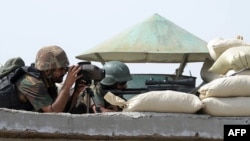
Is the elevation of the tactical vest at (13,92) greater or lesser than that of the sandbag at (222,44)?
lesser

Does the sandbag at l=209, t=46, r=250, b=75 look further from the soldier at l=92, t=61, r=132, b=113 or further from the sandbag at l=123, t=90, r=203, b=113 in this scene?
the soldier at l=92, t=61, r=132, b=113

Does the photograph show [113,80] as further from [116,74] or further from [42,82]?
[42,82]

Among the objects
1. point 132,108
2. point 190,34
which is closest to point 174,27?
point 190,34

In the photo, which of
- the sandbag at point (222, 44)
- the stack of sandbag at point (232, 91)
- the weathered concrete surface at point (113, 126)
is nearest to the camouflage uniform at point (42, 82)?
the weathered concrete surface at point (113, 126)

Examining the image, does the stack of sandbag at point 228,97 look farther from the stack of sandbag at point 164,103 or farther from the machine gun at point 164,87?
the machine gun at point 164,87

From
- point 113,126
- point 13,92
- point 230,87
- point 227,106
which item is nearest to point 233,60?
point 230,87

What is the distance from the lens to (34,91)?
13.3ft

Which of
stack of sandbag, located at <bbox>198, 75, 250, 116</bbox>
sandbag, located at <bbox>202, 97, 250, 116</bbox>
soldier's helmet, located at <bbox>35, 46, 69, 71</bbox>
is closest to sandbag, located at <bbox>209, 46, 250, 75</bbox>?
stack of sandbag, located at <bbox>198, 75, 250, 116</bbox>

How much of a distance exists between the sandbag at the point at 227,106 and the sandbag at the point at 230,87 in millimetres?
39

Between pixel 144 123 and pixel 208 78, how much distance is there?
4.33 ft

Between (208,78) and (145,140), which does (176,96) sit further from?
(208,78)

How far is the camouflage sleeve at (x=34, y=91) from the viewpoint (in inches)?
159

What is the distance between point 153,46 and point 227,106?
413cm

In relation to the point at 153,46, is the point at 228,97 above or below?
above
